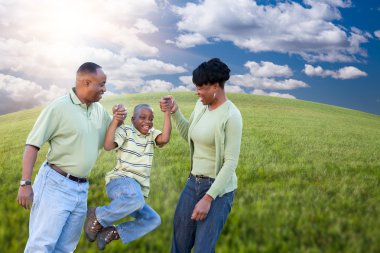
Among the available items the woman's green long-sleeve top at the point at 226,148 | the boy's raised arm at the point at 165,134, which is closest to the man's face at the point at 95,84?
the boy's raised arm at the point at 165,134

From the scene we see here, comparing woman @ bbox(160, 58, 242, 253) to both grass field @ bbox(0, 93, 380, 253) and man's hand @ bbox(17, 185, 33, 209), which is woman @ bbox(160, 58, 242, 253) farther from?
grass field @ bbox(0, 93, 380, 253)

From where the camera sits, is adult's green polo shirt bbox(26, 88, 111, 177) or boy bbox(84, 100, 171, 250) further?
boy bbox(84, 100, 171, 250)

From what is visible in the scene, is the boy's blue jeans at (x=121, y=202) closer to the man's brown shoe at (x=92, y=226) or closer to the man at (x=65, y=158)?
the man's brown shoe at (x=92, y=226)

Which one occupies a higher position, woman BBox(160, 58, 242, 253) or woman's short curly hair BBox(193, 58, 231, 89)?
woman's short curly hair BBox(193, 58, 231, 89)

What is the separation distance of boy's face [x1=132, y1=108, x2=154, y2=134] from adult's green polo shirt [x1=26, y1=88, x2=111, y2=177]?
1.65 ft

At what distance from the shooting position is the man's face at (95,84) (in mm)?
5578

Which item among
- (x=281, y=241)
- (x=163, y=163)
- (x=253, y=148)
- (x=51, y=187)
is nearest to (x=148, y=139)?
(x=51, y=187)

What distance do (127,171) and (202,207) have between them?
1.34 meters

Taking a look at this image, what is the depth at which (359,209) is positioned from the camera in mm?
8727

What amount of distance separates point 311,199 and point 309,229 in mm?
1835

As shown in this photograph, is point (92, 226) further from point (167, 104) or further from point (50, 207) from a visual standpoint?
point (167, 104)

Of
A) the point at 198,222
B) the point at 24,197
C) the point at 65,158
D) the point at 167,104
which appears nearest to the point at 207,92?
the point at 167,104

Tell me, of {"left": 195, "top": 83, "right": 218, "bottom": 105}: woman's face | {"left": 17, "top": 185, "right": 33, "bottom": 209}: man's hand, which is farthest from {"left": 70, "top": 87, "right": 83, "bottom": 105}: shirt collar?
{"left": 195, "top": 83, "right": 218, "bottom": 105}: woman's face

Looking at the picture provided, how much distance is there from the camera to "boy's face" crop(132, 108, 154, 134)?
5.88 meters
